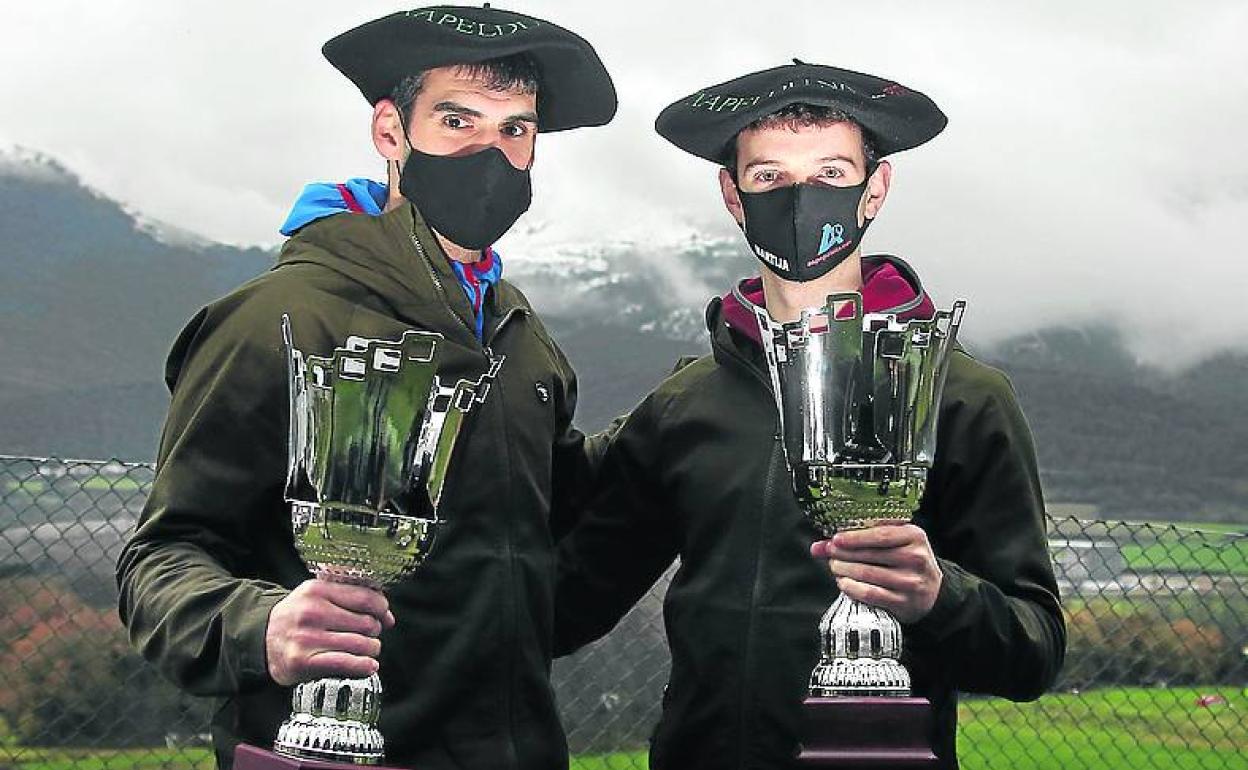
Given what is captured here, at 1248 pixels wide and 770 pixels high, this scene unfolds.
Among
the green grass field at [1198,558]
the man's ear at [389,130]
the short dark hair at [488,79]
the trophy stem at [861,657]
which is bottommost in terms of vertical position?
the green grass field at [1198,558]

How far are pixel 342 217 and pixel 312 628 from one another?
3.33 feet

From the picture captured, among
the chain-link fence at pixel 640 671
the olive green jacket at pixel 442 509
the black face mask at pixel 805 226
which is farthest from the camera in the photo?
the chain-link fence at pixel 640 671

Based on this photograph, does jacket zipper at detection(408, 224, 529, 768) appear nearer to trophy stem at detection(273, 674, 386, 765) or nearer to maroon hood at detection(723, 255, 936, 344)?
trophy stem at detection(273, 674, 386, 765)

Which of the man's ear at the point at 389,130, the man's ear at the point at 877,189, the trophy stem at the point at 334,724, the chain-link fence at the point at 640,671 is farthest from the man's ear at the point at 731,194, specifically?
the chain-link fence at the point at 640,671

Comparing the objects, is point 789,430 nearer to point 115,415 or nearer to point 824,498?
point 824,498

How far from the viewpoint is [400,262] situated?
10.4 feet

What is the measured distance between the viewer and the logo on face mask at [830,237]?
3375mm

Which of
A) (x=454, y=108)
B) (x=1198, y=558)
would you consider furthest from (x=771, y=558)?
(x=1198, y=558)

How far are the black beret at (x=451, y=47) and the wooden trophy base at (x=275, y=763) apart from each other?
50.6 inches

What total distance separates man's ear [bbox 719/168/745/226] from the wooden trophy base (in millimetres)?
1399

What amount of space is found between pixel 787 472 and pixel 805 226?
0.48 meters

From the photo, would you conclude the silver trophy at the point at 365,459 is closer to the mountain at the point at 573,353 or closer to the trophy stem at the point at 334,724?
the trophy stem at the point at 334,724

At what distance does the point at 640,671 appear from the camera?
8.89 meters

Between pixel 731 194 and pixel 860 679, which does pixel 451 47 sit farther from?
pixel 860 679
